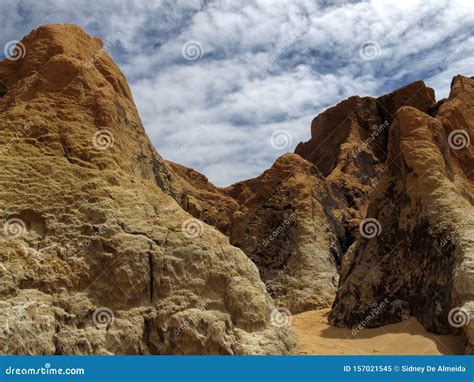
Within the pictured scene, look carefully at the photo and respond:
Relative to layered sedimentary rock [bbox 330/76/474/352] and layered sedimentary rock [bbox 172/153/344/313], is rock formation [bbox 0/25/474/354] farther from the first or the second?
layered sedimentary rock [bbox 172/153/344/313]

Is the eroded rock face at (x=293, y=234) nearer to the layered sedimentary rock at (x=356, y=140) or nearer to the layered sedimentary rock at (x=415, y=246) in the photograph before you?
the layered sedimentary rock at (x=415, y=246)

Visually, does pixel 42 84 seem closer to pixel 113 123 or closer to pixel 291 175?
pixel 113 123

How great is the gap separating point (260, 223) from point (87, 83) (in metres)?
10.0

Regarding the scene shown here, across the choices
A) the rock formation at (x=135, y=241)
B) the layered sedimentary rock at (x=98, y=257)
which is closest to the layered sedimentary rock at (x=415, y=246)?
the rock formation at (x=135, y=241)

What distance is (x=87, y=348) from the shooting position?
21.5ft

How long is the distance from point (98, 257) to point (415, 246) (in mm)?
6788

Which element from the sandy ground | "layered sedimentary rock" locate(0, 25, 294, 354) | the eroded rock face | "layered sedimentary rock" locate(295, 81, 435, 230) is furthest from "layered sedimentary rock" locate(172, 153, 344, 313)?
"layered sedimentary rock" locate(0, 25, 294, 354)

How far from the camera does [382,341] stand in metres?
9.89

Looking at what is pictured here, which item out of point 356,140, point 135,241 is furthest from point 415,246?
point 356,140

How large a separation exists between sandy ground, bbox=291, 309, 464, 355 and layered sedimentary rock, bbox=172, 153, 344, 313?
422cm

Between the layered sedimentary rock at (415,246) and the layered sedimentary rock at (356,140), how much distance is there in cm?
1147

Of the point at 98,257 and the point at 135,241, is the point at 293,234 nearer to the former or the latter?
the point at 135,241

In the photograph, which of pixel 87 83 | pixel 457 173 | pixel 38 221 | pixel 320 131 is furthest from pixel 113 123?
pixel 320 131

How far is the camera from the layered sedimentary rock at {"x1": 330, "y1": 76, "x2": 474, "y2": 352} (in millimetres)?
9367
